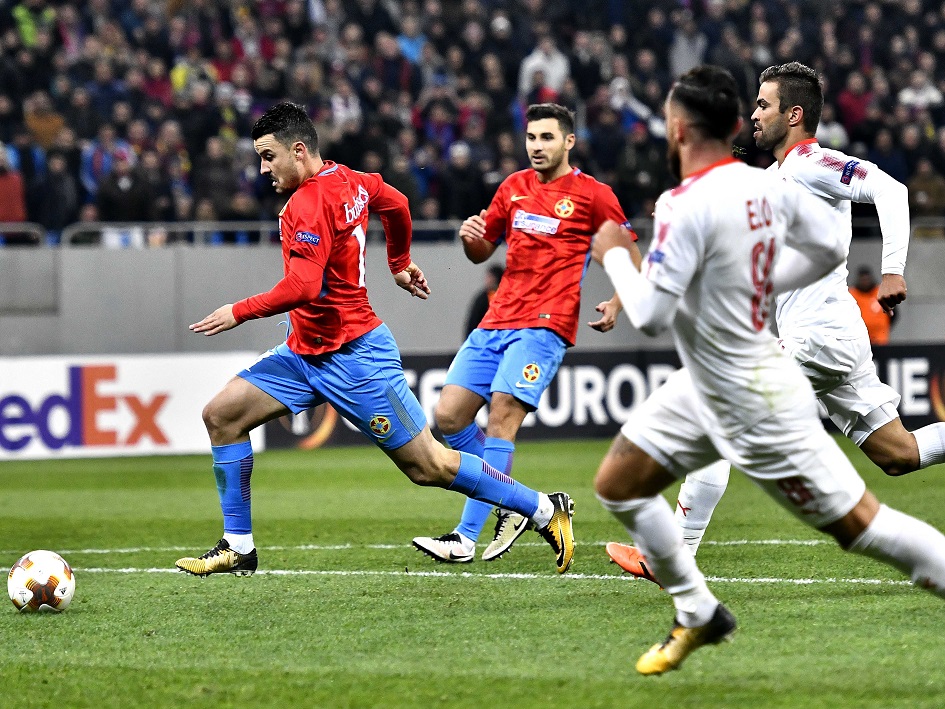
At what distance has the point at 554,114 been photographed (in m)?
8.00

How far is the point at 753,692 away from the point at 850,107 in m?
16.1

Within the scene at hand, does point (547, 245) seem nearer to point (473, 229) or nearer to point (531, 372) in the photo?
point (473, 229)

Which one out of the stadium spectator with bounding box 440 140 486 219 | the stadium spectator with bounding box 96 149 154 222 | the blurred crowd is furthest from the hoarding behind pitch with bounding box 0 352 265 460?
the stadium spectator with bounding box 440 140 486 219

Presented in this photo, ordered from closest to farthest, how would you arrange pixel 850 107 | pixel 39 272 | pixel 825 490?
pixel 825 490 → pixel 39 272 → pixel 850 107

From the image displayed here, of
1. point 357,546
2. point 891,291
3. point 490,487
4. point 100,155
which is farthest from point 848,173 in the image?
point 100,155

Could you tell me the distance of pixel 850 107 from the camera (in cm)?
1953

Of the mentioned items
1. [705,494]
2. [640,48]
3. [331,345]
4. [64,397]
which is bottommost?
[64,397]

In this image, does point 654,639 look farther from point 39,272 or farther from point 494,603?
point 39,272

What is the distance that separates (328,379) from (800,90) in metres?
2.74

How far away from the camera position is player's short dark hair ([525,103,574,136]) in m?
7.98

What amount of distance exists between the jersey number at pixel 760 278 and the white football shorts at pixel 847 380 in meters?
2.09

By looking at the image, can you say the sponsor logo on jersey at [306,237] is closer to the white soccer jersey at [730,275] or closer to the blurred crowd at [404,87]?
the white soccer jersey at [730,275]

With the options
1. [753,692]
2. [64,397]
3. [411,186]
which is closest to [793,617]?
[753,692]

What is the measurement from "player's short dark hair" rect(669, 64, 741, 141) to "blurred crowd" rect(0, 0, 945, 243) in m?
12.6
